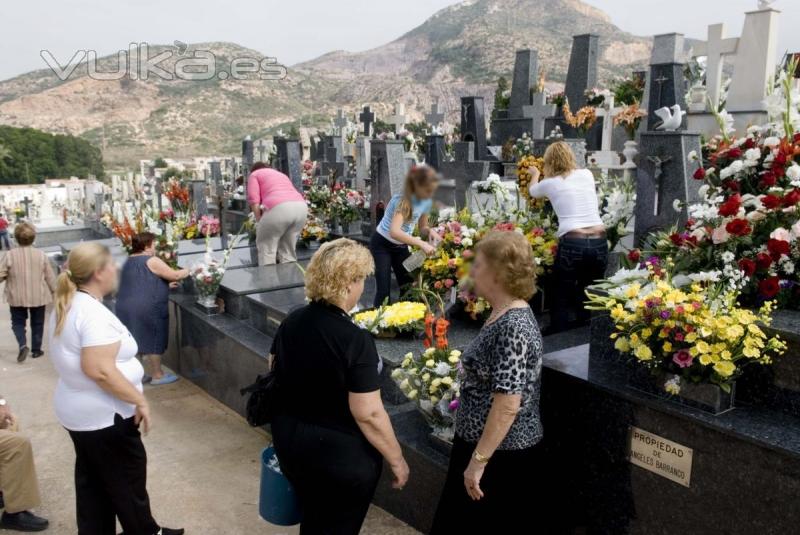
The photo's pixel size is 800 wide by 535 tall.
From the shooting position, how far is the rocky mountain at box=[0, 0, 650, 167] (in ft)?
152

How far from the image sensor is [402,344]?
4.45 m

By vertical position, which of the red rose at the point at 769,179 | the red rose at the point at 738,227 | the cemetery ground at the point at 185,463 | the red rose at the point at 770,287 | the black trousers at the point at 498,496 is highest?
the red rose at the point at 769,179

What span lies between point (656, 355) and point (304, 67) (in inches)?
2995

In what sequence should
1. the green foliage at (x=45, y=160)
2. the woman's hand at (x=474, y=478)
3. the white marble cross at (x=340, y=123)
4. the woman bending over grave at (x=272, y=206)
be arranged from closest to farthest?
1. the woman's hand at (x=474, y=478)
2. the woman bending over grave at (x=272, y=206)
3. the white marble cross at (x=340, y=123)
4. the green foliage at (x=45, y=160)

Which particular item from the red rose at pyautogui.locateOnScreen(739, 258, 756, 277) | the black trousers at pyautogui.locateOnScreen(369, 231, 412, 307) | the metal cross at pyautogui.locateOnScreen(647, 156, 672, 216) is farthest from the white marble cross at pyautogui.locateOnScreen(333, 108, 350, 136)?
the red rose at pyautogui.locateOnScreen(739, 258, 756, 277)

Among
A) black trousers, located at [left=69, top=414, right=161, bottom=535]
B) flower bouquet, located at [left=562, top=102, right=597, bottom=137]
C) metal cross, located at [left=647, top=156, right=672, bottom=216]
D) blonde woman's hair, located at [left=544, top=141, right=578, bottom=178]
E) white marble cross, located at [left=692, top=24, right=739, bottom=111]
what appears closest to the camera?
black trousers, located at [left=69, top=414, right=161, bottom=535]

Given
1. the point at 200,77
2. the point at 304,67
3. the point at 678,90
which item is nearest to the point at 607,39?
the point at 304,67

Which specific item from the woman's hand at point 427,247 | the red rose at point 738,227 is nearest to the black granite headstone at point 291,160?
the woman's hand at point 427,247

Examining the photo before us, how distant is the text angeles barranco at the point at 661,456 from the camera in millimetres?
2672

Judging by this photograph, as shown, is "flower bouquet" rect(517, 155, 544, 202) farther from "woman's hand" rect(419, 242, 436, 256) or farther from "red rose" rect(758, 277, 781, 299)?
"red rose" rect(758, 277, 781, 299)

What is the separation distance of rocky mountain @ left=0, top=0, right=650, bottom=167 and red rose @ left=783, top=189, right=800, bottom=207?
3463 cm

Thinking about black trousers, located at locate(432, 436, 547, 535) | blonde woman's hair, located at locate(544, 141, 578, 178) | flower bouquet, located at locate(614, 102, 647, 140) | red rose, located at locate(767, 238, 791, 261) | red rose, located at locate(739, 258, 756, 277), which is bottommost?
black trousers, located at locate(432, 436, 547, 535)

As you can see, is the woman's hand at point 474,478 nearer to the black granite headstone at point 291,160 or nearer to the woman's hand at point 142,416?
the woman's hand at point 142,416

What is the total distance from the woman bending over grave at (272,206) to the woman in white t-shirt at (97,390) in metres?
4.15
